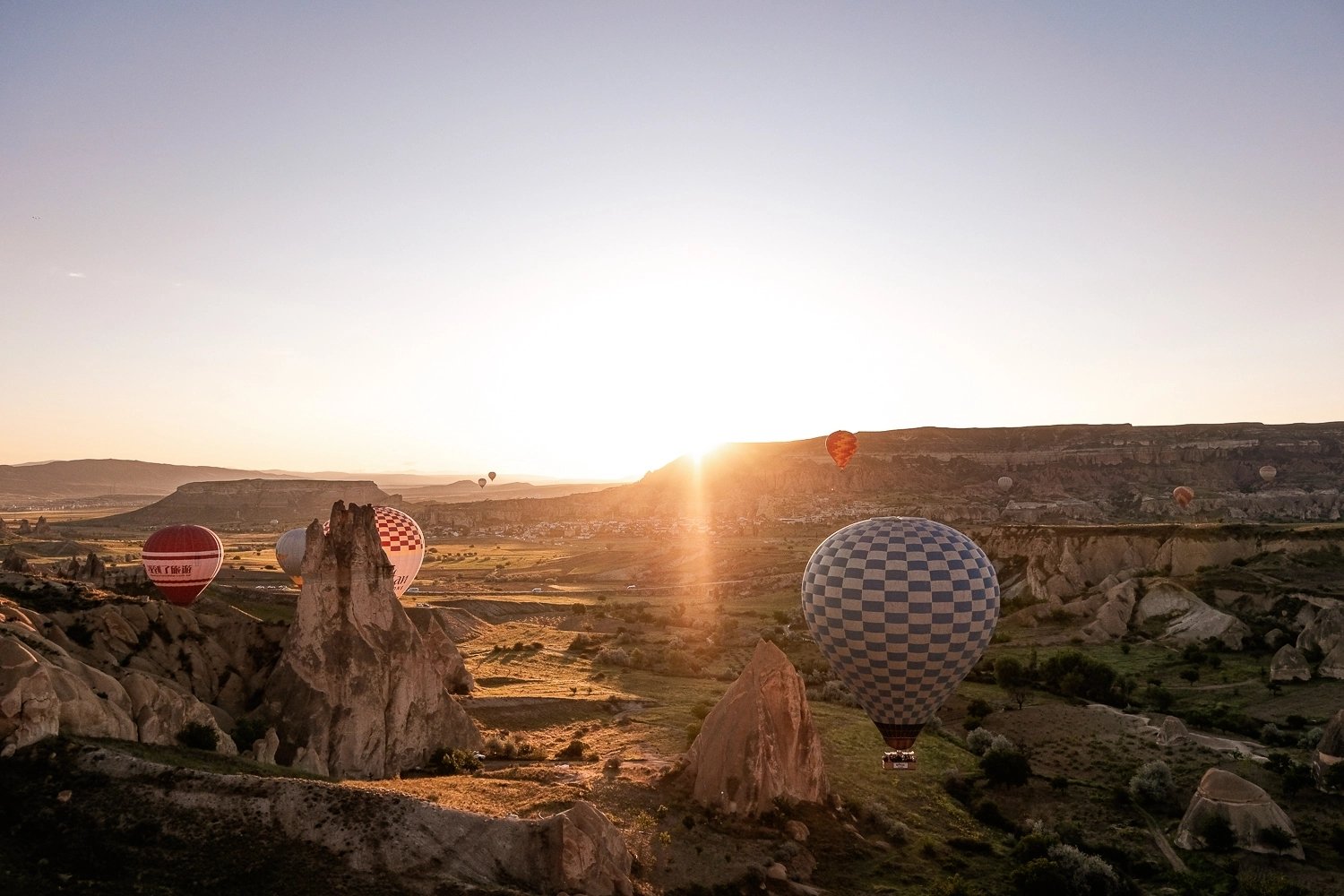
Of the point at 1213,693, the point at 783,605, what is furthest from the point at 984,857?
the point at 783,605

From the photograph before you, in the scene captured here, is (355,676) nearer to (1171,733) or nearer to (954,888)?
(954,888)

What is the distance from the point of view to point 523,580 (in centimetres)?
10675

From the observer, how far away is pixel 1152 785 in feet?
114

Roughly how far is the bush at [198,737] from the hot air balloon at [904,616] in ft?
72.3

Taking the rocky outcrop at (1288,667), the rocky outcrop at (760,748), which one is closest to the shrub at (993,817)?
the rocky outcrop at (760,748)

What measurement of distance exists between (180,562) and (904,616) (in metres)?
31.4

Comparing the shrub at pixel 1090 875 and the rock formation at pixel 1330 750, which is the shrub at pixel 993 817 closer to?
the shrub at pixel 1090 875

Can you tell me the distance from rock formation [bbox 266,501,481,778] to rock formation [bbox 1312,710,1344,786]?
36.3 meters

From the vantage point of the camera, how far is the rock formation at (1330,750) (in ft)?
114

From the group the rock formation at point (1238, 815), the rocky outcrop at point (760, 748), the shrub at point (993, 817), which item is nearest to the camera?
the rocky outcrop at point (760, 748)

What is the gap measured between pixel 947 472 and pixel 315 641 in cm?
17492

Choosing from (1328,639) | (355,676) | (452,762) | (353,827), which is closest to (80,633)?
(355,676)

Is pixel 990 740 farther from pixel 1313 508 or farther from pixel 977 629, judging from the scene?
pixel 1313 508

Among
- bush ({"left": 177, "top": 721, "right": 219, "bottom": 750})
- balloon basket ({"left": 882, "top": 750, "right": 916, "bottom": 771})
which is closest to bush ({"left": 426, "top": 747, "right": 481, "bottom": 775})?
bush ({"left": 177, "top": 721, "right": 219, "bottom": 750})
